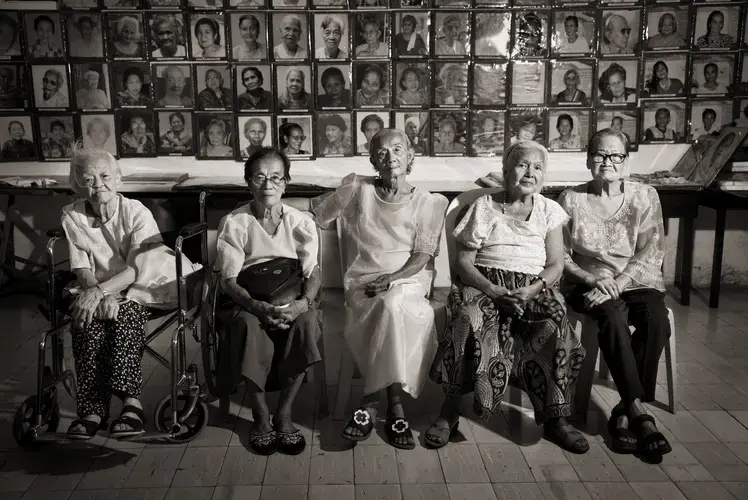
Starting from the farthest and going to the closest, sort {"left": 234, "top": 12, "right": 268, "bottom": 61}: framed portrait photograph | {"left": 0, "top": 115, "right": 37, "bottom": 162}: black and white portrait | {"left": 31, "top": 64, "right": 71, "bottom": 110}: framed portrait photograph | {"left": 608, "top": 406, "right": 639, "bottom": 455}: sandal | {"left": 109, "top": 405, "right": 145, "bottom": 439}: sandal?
{"left": 0, "top": 115, "right": 37, "bottom": 162}: black and white portrait → {"left": 31, "top": 64, "right": 71, "bottom": 110}: framed portrait photograph → {"left": 234, "top": 12, "right": 268, "bottom": 61}: framed portrait photograph → {"left": 608, "top": 406, "right": 639, "bottom": 455}: sandal → {"left": 109, "top": 405, "right": 145, "bottom": 439}: sandal

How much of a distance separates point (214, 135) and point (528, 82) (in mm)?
2236

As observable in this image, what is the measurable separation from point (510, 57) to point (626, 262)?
2.12 metres

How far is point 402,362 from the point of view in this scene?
2.98 metres

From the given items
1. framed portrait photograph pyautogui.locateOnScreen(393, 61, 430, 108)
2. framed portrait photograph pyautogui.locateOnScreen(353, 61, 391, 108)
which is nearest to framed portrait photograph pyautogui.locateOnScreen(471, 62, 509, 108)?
framed portrait photograph pyautogui.locateOnScreen(393, 61, 430, 108)

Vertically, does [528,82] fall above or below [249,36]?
below

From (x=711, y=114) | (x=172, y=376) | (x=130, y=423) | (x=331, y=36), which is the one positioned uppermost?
(x=331, y=36)

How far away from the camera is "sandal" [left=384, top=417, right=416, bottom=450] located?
9.62 ft

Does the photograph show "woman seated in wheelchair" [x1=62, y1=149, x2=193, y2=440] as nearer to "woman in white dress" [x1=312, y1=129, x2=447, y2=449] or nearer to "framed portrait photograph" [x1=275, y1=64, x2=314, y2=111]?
"woman in white dress" [x1=312, y1=129, x2=447, y2=449]

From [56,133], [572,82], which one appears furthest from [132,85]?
[572,82]

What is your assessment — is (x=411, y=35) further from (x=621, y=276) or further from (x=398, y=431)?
(x=398, y=431)

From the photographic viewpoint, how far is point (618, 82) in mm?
4969

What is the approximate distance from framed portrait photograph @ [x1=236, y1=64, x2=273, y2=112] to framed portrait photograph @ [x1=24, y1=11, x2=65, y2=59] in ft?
4.06

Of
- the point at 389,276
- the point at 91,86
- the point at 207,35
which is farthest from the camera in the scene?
the point at 91,86

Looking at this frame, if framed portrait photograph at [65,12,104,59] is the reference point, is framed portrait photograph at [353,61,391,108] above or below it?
below
